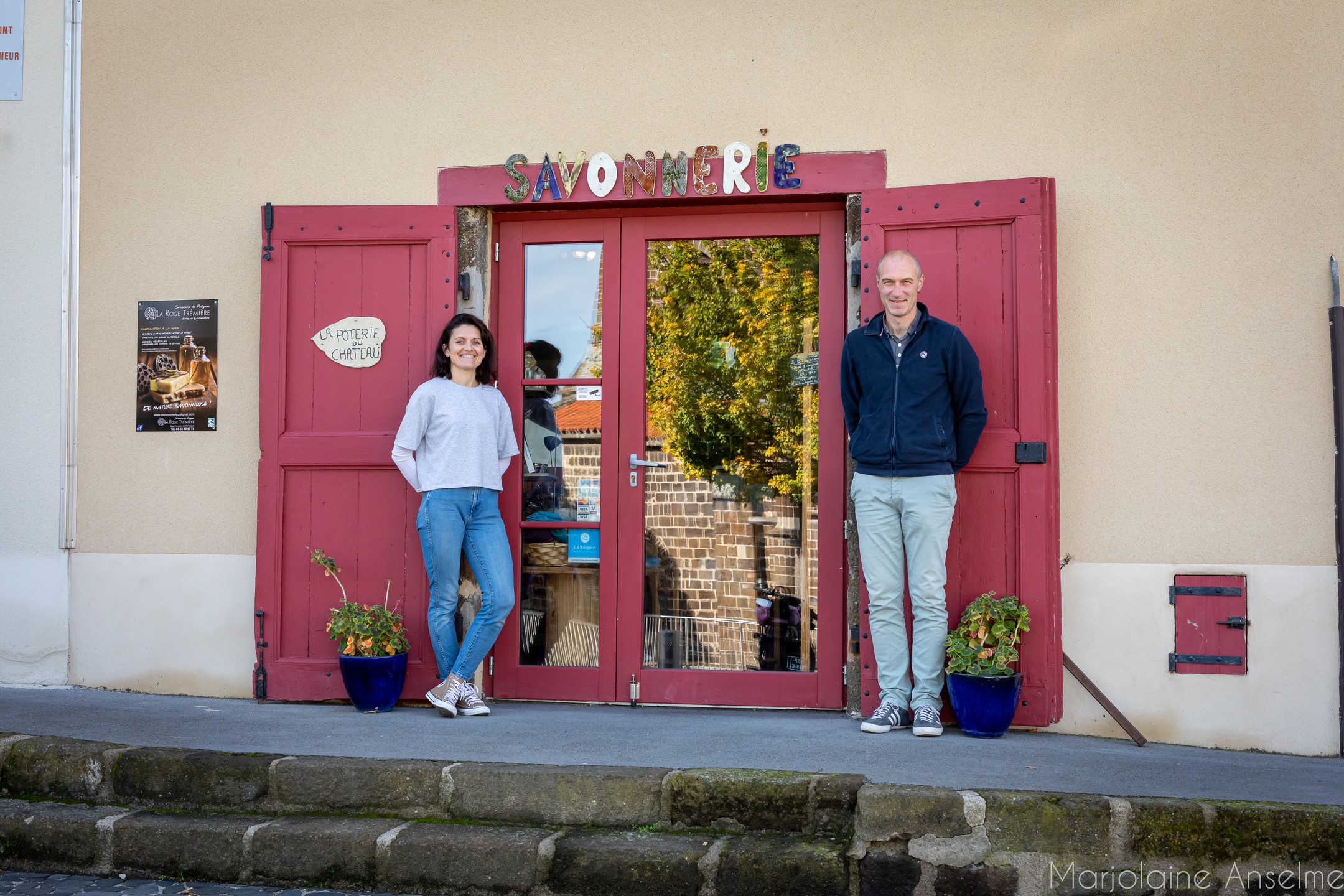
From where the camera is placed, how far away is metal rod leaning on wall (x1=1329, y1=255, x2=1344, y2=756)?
4.42 meters

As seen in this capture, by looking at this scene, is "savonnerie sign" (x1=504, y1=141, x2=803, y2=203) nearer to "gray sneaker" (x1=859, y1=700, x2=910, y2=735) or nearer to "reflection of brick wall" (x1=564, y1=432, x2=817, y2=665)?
"reflection of brick wall" (x1=564, y1=432, x2=817, y2=665)

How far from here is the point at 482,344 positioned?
4.82m

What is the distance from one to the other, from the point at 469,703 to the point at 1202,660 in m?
3.01

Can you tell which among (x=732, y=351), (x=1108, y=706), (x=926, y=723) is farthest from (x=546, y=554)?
(x=1108, y=706)

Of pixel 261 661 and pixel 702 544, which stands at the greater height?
pixel 702 544

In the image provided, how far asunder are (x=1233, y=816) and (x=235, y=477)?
14.0ft

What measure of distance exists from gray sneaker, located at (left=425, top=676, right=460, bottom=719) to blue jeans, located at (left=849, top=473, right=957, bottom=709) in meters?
1.74

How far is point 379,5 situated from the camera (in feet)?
17.0

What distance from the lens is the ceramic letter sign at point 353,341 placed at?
16.7 feet

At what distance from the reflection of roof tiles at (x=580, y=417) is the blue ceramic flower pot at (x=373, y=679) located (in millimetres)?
1255

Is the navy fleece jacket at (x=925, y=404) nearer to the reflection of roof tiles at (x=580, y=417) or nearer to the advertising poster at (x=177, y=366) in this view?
the reflection of roof tiles at (x=580, y=417)

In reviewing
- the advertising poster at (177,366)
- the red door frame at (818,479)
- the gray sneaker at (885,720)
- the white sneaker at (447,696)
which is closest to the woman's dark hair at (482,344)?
the red door frame at (818,479)

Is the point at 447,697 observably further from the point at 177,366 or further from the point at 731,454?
the point at 177,366

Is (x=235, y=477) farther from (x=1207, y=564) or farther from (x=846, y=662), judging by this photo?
(x=1207, y=564)
